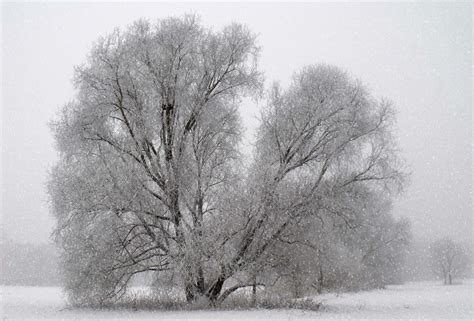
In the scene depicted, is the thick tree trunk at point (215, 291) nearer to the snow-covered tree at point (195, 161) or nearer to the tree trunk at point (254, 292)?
the snow-covered tree at point (195, 161)

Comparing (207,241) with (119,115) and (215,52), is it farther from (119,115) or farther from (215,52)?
(215,52)

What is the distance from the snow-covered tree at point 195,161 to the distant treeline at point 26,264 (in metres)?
75.7

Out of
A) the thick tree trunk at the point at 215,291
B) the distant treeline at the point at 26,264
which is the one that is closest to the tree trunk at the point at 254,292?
the thick tree trunk at the point at 215,291

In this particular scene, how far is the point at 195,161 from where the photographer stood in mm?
20375

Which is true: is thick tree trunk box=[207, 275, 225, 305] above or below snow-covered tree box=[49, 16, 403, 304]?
below

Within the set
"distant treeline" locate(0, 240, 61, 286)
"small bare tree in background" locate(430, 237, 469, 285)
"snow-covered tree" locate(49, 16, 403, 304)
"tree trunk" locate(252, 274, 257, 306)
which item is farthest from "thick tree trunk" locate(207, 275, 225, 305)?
"small bare tree in background" locate(430, 237, 469, 285)

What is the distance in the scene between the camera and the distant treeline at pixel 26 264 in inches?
3543

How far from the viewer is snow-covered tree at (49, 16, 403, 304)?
18.3 m

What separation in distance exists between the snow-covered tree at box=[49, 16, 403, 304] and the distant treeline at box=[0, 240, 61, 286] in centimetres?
7567

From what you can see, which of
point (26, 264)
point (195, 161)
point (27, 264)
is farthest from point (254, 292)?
point (26, 264)

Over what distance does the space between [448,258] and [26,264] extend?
290 ft

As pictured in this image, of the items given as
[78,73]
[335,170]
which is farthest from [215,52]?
[335,170]

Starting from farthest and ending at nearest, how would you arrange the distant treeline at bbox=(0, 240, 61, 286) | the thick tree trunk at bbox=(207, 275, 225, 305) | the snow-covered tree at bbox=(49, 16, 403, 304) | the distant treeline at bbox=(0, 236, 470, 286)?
1. the distant treeline at bbox=(0, 240, 61, 286)
2. the distant treeline at bbox=(0, 236, 470, 286)
3. the thick tree trunk at bbox=(207, 275, 225, 305)
4. the snow-covered tree at bbox=(49, 16, 403, 304)

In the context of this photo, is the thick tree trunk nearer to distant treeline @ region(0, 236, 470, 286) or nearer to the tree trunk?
the tree trunk
